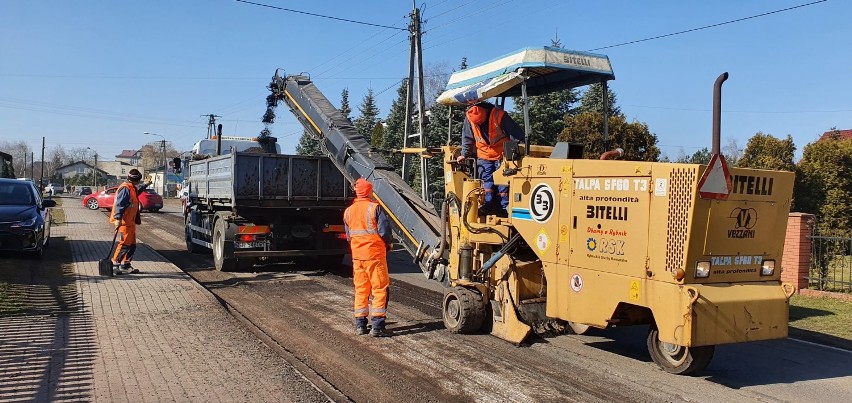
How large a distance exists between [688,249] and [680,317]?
1.74 ft

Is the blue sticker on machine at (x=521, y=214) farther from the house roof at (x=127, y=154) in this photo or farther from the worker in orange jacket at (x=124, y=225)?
the house roof at (x=127, y=154)

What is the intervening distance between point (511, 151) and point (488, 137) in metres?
0.67

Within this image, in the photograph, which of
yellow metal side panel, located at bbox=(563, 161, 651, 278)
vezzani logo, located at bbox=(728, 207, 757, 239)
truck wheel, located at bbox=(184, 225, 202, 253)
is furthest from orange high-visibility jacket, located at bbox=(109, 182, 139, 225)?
vezzani logo, located at bbox=(728, 207, 757, 239)

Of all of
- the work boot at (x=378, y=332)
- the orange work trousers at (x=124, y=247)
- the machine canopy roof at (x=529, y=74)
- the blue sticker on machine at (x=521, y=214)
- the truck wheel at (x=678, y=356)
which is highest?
the machine canopy roof at (x=529, y=74)

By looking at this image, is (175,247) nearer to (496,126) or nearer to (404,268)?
(404,268)

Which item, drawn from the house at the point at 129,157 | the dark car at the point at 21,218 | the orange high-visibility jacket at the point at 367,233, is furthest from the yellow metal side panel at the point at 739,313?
the house at the point at 129,157

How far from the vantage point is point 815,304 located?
10.4 metres

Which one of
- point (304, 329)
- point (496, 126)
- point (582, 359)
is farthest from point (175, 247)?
point (582, 359)

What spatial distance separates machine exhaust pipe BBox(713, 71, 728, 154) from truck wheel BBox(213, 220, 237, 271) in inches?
356

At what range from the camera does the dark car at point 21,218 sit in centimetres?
1131

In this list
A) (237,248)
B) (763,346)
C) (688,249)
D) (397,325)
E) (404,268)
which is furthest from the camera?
(404,268)

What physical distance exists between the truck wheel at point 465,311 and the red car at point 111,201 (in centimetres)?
3085

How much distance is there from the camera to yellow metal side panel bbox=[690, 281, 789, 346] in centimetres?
507

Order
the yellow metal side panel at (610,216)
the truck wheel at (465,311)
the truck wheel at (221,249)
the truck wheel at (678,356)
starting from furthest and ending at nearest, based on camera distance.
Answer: the truck wheel at (221,249) → the truck wheel at (465,311) → the truck wheel at (678,356) → the yellow metal side panel at (610,216)
